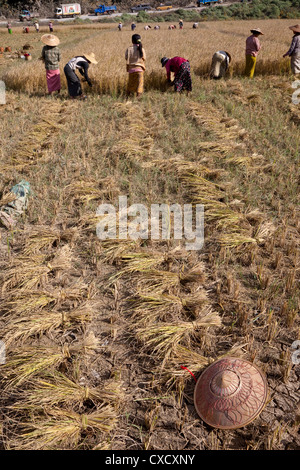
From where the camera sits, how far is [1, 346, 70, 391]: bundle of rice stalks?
6.70 ft

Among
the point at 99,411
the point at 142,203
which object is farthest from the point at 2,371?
the point at 142,203

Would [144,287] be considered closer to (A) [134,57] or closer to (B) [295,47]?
(A) [134,57]

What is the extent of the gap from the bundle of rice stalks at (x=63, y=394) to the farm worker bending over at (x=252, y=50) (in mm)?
8172

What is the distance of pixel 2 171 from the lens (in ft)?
15.0

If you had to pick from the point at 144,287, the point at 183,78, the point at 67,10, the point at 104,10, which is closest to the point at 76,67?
the point at 183,78

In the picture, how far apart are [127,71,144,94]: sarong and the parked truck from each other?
33.1m

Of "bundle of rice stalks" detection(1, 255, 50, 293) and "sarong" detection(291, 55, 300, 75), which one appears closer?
"bundle of rice stalks" detection(1, 255, 50, 293)

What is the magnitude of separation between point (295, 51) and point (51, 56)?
5286 mm

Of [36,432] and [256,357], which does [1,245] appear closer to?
[36,432]

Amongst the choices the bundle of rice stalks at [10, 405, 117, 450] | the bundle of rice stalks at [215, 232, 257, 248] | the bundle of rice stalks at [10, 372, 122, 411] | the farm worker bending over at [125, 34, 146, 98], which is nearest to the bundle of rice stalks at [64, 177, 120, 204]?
the bundle of rice stalks at [215, 232, 257, 248]

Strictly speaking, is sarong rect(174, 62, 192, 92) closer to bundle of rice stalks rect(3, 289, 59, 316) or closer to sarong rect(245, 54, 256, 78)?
sarong rect(245, 54, 256, 78)

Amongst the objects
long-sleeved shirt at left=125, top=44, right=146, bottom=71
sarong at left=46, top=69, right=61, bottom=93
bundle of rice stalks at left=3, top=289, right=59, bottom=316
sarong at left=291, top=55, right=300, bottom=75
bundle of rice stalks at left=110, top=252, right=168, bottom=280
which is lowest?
bundle of rice stalks at left=3, top=289, right=59, bottom=316

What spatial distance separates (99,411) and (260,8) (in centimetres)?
3631

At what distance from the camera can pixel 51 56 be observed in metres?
7.24
